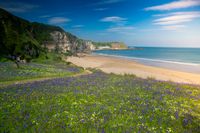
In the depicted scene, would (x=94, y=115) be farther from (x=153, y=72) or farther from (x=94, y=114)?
(x=153, y=72)

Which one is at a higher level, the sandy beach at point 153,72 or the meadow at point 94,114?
the meadow at point 94,114

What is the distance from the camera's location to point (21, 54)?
40812 mm

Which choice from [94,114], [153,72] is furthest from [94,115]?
[153,72]

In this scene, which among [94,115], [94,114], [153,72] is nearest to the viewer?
[94,115]

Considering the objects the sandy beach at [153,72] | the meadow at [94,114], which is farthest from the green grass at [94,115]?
the sandy beach at [153,72]

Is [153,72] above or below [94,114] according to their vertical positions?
below

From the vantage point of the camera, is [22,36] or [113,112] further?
[22,36]

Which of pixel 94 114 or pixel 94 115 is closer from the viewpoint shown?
pixel 94 115

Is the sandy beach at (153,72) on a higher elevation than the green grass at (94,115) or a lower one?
lower

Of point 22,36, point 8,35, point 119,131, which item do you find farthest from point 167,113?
point 22,36

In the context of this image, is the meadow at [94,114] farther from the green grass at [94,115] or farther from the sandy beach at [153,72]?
the sandy beach at [153,72]

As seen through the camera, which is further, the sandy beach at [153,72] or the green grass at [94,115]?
the sandy beach at [153,72]

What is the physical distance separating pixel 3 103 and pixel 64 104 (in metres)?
3.91

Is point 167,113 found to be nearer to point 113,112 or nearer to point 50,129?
point 113,112
